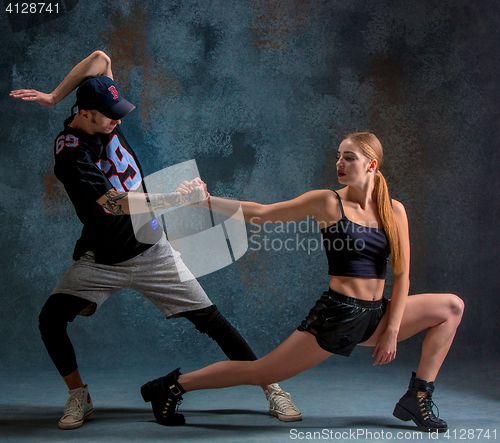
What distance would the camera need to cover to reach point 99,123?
7.68 feet

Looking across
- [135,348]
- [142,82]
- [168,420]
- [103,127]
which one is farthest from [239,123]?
[168,420]

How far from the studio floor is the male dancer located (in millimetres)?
132

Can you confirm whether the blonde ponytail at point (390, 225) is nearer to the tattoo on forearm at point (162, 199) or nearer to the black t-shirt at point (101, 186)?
the tattoo on forearm at point (162, 199)

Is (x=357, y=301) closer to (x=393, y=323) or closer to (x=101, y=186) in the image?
(x=393, y=323)

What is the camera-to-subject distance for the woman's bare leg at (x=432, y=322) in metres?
2.31

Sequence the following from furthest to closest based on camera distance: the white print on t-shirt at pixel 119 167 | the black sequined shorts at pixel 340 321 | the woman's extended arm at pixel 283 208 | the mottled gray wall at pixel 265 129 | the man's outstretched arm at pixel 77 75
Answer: the mottled gray wall at pixel 265 129
the man's outstretched arm at pixel 77 75
the white print on t-shirt at pixel 119 167
the woman's extended arm at pixel 283 208
the black sequined shorts at pixel 340 321

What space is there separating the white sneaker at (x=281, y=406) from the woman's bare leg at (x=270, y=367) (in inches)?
11.5

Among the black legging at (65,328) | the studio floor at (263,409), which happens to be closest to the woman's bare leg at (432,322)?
the studio floor at (263,409)

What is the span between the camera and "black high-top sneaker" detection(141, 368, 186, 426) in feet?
7.86

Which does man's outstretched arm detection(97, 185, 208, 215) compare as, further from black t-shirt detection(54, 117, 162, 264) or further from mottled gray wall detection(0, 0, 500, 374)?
mottled gray wall detection(0, 0, 500, 374)

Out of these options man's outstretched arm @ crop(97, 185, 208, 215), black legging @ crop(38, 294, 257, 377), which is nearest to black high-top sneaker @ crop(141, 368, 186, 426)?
black legging @ crop(38, 294, 257, 377)

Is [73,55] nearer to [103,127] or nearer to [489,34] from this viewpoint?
[103,127]

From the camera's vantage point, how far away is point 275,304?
378cm

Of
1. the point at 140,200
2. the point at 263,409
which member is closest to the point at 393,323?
the point at 263,409
